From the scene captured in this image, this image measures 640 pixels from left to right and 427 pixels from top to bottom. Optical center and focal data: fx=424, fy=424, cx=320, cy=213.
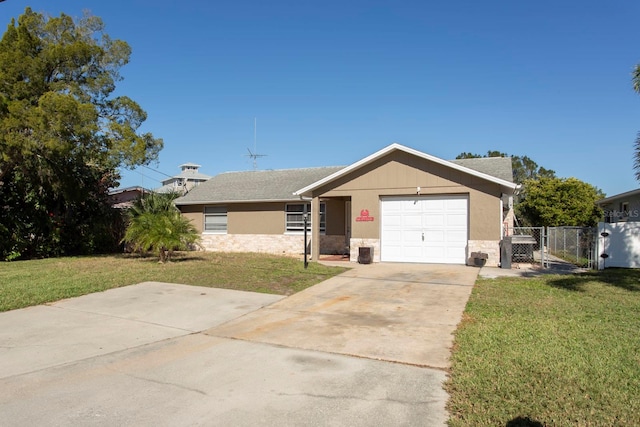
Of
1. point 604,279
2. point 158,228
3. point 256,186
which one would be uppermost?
point 256,186

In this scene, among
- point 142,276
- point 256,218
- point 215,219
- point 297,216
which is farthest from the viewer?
point 215,219

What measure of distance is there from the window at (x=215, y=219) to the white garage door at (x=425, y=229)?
9384 mm

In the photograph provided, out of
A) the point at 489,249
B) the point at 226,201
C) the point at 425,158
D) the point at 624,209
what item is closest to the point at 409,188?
the point at 425,158

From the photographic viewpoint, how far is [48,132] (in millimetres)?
14602

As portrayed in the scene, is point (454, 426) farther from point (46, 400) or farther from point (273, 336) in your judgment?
point (46, 400)

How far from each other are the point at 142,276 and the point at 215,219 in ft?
33.8

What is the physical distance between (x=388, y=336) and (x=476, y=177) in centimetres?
978

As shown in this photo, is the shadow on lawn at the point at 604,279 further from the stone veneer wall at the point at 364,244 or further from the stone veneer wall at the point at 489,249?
the stone veneer wall at the point at 364,244

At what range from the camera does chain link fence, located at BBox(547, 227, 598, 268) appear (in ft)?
47.2

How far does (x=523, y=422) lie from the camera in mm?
3666

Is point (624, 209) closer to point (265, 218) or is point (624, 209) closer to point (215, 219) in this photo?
point (265, 218)

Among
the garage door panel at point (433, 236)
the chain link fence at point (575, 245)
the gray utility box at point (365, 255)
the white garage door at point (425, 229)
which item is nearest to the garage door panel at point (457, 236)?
the white garage door at point (425, 229)

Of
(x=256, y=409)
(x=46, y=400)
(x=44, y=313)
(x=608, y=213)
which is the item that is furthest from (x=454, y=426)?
(x=608, y=213)

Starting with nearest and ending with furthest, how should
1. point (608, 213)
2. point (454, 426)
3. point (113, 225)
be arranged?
point (454, 426) < point (113, 225) < point (608, 213)
